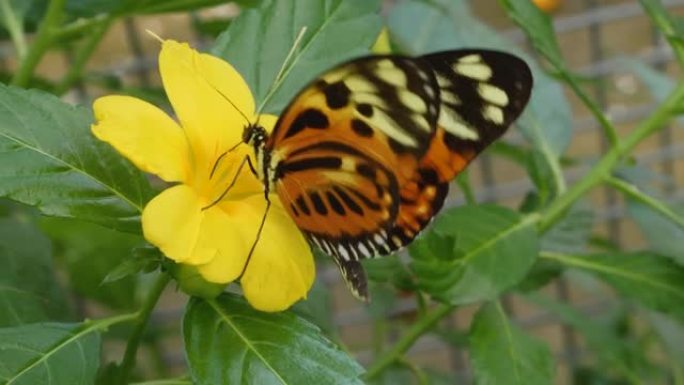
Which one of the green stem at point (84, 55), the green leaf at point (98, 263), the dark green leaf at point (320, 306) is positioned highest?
the green stem at point (84, 55)

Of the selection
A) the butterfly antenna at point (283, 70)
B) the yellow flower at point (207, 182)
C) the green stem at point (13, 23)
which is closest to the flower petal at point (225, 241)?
the yellow flower at point (207, 182)

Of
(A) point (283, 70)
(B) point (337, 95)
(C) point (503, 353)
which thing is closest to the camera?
(B) point (337, 95)

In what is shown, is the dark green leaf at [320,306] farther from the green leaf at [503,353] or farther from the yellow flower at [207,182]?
the yellow flower at [207,182]

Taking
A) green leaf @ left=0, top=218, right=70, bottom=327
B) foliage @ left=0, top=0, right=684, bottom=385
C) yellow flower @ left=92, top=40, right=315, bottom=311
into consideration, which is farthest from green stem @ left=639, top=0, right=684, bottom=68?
green leaf @ left=0, top=218, right=70, bottom=327

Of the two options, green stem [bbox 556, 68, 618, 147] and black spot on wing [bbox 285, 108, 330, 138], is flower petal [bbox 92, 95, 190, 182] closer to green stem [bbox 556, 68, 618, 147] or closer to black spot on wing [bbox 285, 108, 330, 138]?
black spot on wing [bbox 285, 108, 330, 138]

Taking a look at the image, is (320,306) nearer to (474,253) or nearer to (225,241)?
(474,253)

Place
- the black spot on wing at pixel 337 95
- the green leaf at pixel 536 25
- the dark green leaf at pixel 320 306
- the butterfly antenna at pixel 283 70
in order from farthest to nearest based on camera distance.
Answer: the dark green leaf at pixel 320 306 < the green leaf at pixel 536 25 < the butterfly antenna at pixel 283 70 < the black spot on wing at pixel 337 95

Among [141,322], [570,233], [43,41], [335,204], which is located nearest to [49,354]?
[141,322]
